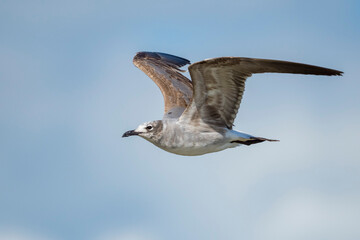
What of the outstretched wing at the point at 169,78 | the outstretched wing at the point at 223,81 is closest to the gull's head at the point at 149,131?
the outstretched wing at the point at 223,81

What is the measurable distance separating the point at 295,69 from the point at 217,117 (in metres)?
2.17

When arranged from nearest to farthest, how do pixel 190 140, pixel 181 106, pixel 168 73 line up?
pixel 190 140 → pixel 181 106 → pixel 168 73

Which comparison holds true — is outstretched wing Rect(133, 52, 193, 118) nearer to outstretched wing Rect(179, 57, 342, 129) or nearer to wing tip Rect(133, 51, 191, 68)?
wing tip Rect(133, 51, 191, 68)

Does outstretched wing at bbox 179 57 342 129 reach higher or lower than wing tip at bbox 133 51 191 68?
lower

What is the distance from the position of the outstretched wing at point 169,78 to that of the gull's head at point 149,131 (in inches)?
41.3

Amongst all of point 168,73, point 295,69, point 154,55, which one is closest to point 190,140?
point 295,69

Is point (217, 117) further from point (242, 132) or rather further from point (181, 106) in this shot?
point (181, 106)

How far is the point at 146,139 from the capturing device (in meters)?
12.2

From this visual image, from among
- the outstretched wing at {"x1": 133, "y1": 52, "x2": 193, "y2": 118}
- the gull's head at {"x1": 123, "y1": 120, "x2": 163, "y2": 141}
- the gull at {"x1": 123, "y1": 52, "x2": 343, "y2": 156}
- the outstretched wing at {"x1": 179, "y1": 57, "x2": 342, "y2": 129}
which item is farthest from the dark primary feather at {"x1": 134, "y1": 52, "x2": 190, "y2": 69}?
the gull's head at {"x1": 123, "y1": 120, "x2": 163, "y2": 141}

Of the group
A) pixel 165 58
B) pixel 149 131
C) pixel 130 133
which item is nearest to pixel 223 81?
pixel 149 131

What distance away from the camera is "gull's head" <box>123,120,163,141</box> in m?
12.0

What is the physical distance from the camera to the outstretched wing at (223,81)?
10.6 metres

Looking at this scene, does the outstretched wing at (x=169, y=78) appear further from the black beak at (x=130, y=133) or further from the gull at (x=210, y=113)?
the black beak at (x=130, y=133)

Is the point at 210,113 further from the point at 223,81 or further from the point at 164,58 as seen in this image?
the point at 164,58
